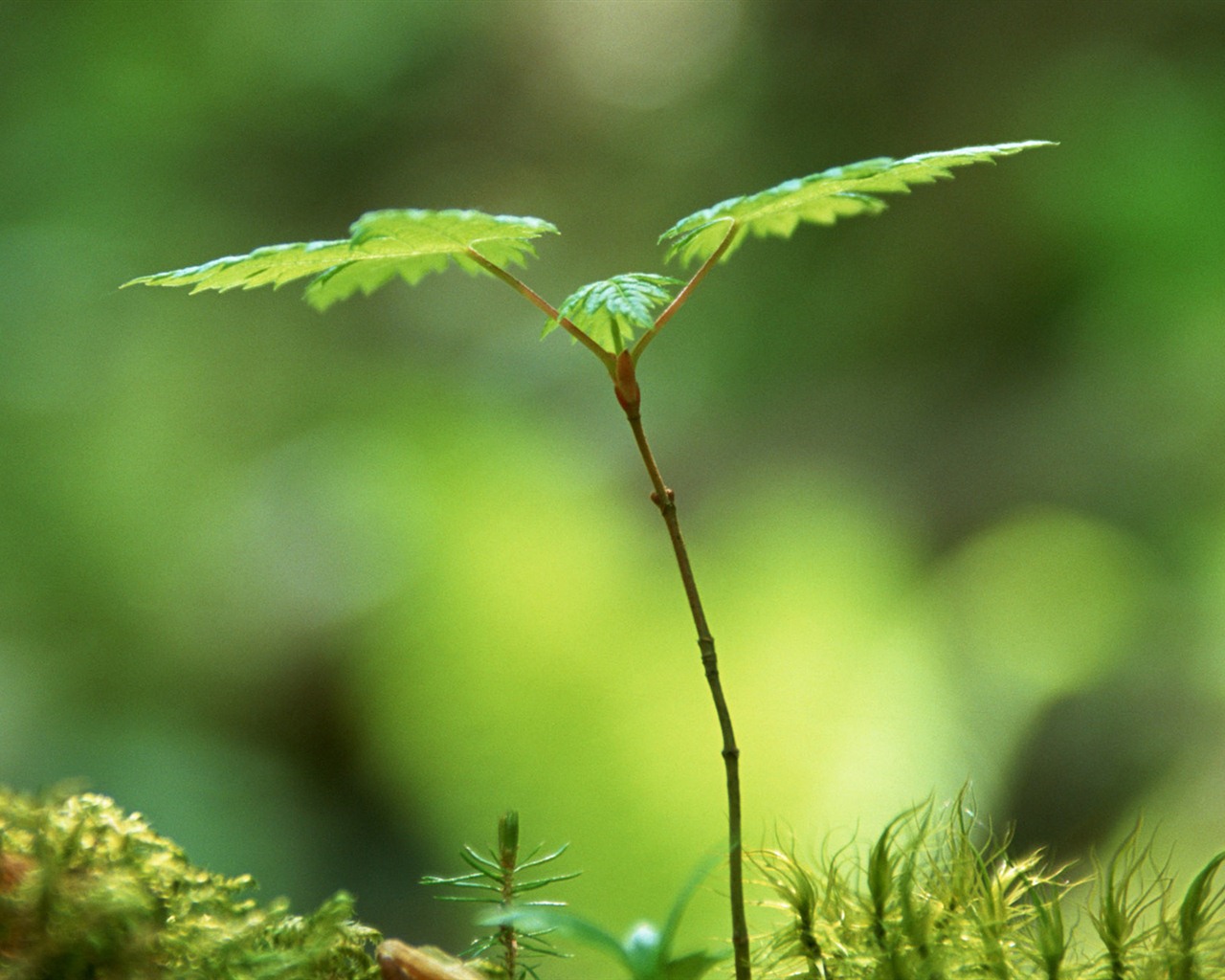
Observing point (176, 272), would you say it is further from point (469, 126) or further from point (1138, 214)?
point (469, 126)

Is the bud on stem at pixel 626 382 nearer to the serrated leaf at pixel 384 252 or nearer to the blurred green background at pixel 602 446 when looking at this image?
the serrated leaf at pixel 384 252

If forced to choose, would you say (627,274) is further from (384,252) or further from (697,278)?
(384,252)

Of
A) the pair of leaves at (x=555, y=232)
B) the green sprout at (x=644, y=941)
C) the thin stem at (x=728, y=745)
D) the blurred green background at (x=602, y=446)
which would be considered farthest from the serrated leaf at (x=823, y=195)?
the blurred green background at (x=602, y=446)

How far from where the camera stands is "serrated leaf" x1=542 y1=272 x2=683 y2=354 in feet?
1.86

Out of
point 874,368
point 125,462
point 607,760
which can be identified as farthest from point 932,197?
point 125,462

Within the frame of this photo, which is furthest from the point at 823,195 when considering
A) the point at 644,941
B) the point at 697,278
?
the point at 644,941

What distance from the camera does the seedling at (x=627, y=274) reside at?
22.5 inches

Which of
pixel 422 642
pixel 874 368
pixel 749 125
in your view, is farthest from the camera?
pixel 749 125

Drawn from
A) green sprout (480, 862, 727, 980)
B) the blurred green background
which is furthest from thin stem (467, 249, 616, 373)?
the blurred green background

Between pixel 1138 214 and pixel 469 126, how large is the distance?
8.23ft

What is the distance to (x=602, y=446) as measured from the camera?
12.3ft

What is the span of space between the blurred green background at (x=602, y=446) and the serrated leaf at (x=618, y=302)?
2.28 metres

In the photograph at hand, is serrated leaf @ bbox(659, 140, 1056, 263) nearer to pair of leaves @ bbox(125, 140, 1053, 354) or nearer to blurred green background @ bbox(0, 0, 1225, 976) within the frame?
pair of leaves @ bbox(125, 140, 1053, 354)

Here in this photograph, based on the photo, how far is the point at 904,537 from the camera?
3404 millimetres
